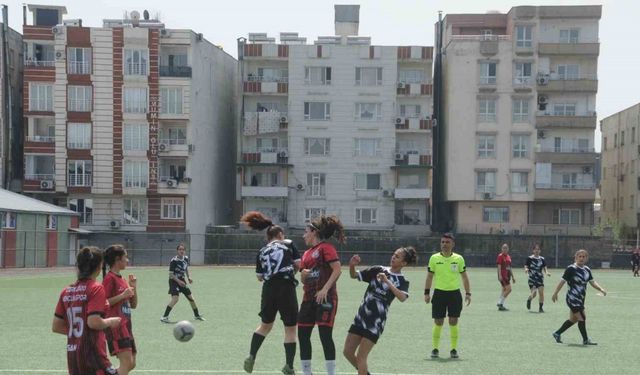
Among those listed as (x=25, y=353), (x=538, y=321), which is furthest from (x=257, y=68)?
(x=25, y=353)

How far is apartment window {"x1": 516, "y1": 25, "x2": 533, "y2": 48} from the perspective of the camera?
243ft

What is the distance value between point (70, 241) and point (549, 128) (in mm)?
38735

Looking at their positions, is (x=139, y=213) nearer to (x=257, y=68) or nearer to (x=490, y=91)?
(x=257, y=68)

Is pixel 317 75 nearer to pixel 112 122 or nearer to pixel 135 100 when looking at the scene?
pixel 135 100

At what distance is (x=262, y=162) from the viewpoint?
73.2m

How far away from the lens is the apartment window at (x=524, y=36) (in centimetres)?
7406

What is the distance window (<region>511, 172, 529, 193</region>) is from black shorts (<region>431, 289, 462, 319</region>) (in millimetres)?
59645

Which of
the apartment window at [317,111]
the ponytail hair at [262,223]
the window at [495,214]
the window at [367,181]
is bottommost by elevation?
the window at [495,214]

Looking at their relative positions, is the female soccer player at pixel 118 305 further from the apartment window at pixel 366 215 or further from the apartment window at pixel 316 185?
the apartment window at pixel 366 215

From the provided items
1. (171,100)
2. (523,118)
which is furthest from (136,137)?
(523,118)

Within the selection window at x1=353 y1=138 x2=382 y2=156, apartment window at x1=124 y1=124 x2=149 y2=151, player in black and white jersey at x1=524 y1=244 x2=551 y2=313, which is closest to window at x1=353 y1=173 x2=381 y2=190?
window at x1=353 y1=138 x2=382 y2=156

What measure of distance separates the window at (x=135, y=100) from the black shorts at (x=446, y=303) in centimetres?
5567

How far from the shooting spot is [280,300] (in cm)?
1238

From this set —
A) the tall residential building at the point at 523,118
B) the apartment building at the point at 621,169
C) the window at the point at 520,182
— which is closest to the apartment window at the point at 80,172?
the tall residential building at the point at 523,118
